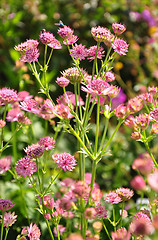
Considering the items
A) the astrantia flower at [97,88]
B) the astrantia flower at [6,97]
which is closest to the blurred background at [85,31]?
the astrantia flower at [6,97]

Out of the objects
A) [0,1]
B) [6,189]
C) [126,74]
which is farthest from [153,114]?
[0,1]

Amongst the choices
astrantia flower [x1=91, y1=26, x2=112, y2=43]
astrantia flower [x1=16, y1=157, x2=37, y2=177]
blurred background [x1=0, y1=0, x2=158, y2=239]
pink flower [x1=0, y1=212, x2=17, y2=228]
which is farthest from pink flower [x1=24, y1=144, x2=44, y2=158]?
blurred background [x1=0, y1=0, x2=158, y2=239]

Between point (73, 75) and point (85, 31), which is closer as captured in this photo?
point (73, 75)

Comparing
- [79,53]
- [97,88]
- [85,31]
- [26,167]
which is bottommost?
[26,167]

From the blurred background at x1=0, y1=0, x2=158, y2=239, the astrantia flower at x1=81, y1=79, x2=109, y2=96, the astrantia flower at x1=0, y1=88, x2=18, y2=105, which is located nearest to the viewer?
the astrantia flower at x1=81, y1=79, x2=109, y2=96

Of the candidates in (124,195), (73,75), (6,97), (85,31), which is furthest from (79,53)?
(85,31)

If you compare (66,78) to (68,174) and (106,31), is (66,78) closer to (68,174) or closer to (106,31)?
(106,31)

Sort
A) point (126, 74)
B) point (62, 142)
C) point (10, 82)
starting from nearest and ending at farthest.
→ point (62, 142) → point (10, 82) → point (126, 74)

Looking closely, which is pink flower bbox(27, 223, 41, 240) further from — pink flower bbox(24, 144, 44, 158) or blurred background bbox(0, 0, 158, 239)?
blurred background bbox(0, 0, 158, 239)

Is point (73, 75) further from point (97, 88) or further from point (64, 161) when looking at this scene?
point (64, 161)
